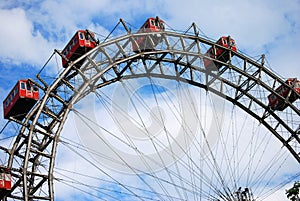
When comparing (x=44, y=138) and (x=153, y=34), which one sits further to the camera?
(x=153, y=34)

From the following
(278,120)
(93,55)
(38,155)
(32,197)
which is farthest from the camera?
(278,120)

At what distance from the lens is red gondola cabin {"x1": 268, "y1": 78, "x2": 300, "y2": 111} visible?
36.9 metres

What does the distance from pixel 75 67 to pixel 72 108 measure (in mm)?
2426

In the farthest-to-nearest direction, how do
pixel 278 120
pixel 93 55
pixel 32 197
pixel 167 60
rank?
pixel 278 120
pixel 167 60
pixel 93 55
pixel 32 197

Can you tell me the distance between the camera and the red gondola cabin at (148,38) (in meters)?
32.1

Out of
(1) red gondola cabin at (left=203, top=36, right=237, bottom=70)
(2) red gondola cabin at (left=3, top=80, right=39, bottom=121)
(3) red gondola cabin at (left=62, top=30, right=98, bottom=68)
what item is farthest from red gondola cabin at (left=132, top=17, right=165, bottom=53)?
(2) red gondola cabin at (left=3, top=80, right=39, bottom=121)

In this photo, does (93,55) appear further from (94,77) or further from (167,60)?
(167,60)

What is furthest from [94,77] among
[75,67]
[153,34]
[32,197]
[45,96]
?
[32,197]

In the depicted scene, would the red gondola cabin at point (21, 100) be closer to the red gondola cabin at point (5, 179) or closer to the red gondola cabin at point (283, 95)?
the red gondola cabin at point (5, 179)

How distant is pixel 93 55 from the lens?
30.5 meters

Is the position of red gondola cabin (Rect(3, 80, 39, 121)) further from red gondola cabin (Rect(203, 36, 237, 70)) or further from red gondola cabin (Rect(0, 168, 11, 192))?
red gondola cabin (Rect(203, 36, 237, 70))

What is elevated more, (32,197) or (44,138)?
(44,138)

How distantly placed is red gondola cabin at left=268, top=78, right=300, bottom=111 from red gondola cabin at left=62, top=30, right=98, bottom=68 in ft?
46.2

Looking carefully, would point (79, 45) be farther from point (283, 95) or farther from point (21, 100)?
point (283, 95)
